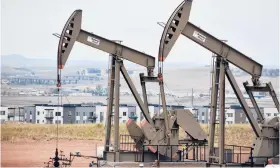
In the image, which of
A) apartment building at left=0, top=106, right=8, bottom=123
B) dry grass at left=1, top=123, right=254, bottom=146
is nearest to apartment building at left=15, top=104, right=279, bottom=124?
apartment building at left=0, top=106, right=8, bottom=123

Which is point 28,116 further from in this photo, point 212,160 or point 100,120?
point 212,160

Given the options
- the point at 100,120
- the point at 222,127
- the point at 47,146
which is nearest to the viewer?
the point at 222,127

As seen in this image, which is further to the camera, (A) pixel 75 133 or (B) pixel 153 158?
(A) pixel 75 133

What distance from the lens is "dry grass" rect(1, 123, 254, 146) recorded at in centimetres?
5900

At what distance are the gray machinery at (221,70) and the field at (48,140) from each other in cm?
1380

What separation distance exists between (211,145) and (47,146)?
86.4 feet

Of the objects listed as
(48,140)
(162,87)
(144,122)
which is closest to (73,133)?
(48,140)

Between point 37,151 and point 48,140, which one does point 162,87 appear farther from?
point 48,140

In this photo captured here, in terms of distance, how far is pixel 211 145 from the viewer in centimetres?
3066

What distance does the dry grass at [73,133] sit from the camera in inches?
2323

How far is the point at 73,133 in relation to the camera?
63031mm

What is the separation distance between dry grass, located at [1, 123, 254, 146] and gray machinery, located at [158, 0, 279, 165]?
83.2ft

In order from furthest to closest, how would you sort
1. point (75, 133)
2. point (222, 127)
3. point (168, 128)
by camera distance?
point (75, 133) < point (168, 128) < point (222, 127)

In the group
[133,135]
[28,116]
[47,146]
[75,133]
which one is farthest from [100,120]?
[133,135]
